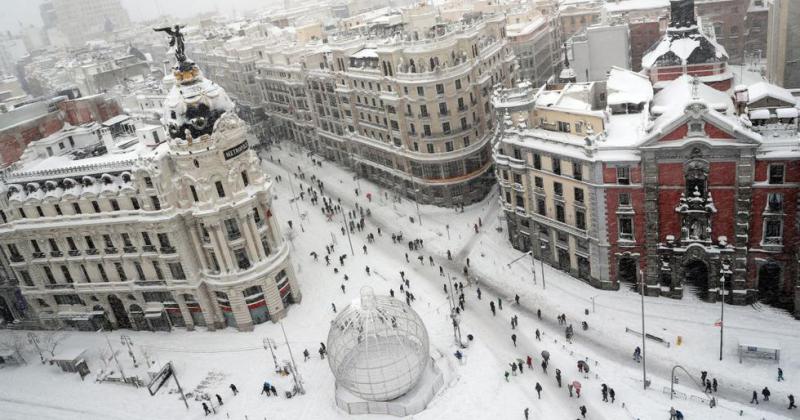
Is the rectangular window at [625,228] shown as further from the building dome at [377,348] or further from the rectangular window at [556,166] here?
the building dome at [377,348]

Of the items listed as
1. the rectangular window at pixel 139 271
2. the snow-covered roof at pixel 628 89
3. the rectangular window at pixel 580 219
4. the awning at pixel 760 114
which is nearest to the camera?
the awning at pixel 760 114

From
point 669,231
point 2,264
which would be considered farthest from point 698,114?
point 2,264

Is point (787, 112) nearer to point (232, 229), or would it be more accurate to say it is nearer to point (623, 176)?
point (623, 176)

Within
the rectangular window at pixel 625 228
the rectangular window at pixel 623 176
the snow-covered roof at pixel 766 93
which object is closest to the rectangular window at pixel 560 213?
the rectangular window at pixel 625 228

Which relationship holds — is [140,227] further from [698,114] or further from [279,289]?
[698,114]

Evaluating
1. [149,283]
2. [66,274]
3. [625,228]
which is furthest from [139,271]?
[625,228]
